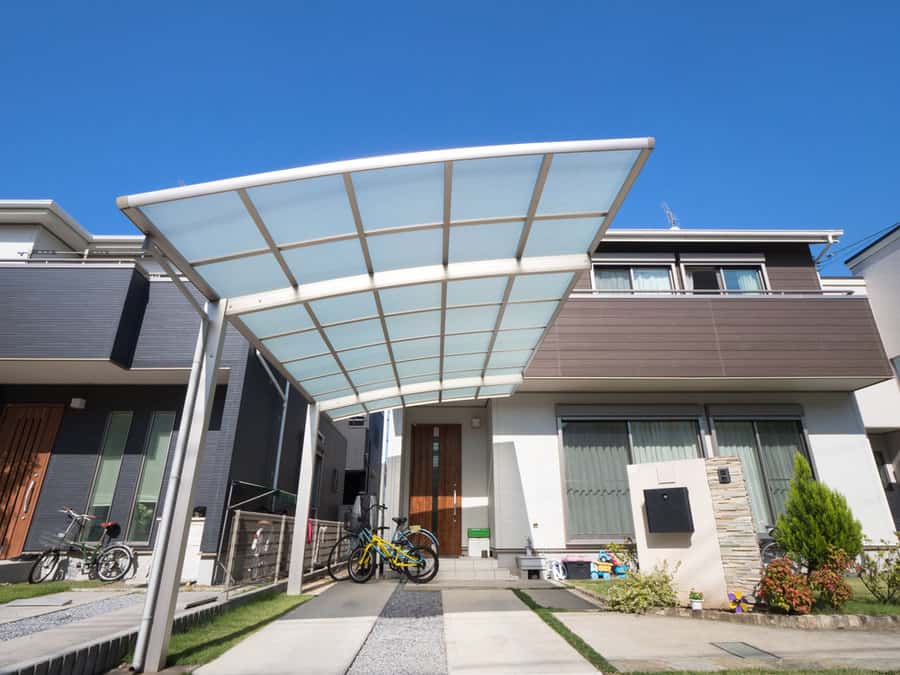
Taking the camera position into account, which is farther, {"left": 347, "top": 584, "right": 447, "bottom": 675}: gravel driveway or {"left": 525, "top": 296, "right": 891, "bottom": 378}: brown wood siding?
{"left": 525, "top": 296, "right": 891, "bottom": 378}: brown wood siding

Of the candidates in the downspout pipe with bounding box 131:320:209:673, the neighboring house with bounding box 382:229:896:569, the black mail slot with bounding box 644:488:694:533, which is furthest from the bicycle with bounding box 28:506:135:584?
the black mail slot with bounding box 644:488:694:533

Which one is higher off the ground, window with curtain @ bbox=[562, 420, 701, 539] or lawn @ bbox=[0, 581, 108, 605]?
window with curtain @ bbox=[562, 420, 701, 539]

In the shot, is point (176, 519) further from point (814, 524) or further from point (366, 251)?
point (814, 524)

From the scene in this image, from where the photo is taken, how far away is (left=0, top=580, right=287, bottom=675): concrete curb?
223 cm

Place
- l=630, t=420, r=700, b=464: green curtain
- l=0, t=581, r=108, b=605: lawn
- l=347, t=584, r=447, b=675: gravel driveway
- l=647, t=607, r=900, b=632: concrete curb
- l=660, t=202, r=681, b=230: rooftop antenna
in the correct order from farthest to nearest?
l=660, t=202, r=681, b=230: rooftop antenna, l=630, t=420, r=700, b=464: green curtain, l=0, t=581, r=108, b=605: lawn, l=647, t=607, r=900, b=632: concrete curb, l=347, t=584, r=447, b=675: gravel driveway

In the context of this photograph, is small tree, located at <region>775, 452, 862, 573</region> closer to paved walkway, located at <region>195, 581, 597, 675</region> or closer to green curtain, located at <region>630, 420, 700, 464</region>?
green curtain, located at <region>630, 420, 700, 464</region>

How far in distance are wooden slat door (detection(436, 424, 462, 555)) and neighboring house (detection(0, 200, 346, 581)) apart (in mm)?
3513

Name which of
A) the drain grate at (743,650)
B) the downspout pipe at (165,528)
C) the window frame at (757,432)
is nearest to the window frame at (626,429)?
the window frame at (757,432)

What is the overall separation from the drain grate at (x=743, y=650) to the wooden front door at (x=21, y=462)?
410 inches

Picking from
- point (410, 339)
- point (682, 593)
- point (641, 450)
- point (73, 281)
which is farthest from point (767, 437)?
point (73, 281)

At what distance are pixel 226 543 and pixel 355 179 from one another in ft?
19.9

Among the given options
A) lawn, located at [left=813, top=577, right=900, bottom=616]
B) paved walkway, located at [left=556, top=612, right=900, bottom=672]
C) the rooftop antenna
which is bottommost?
paved walkway, located at [left=556, top=612, right=900, bottom=672]

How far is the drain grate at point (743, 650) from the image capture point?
304 cm

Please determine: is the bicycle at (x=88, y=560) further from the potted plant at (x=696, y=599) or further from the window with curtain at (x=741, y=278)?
the window with curtain at (x=741, y=278)
